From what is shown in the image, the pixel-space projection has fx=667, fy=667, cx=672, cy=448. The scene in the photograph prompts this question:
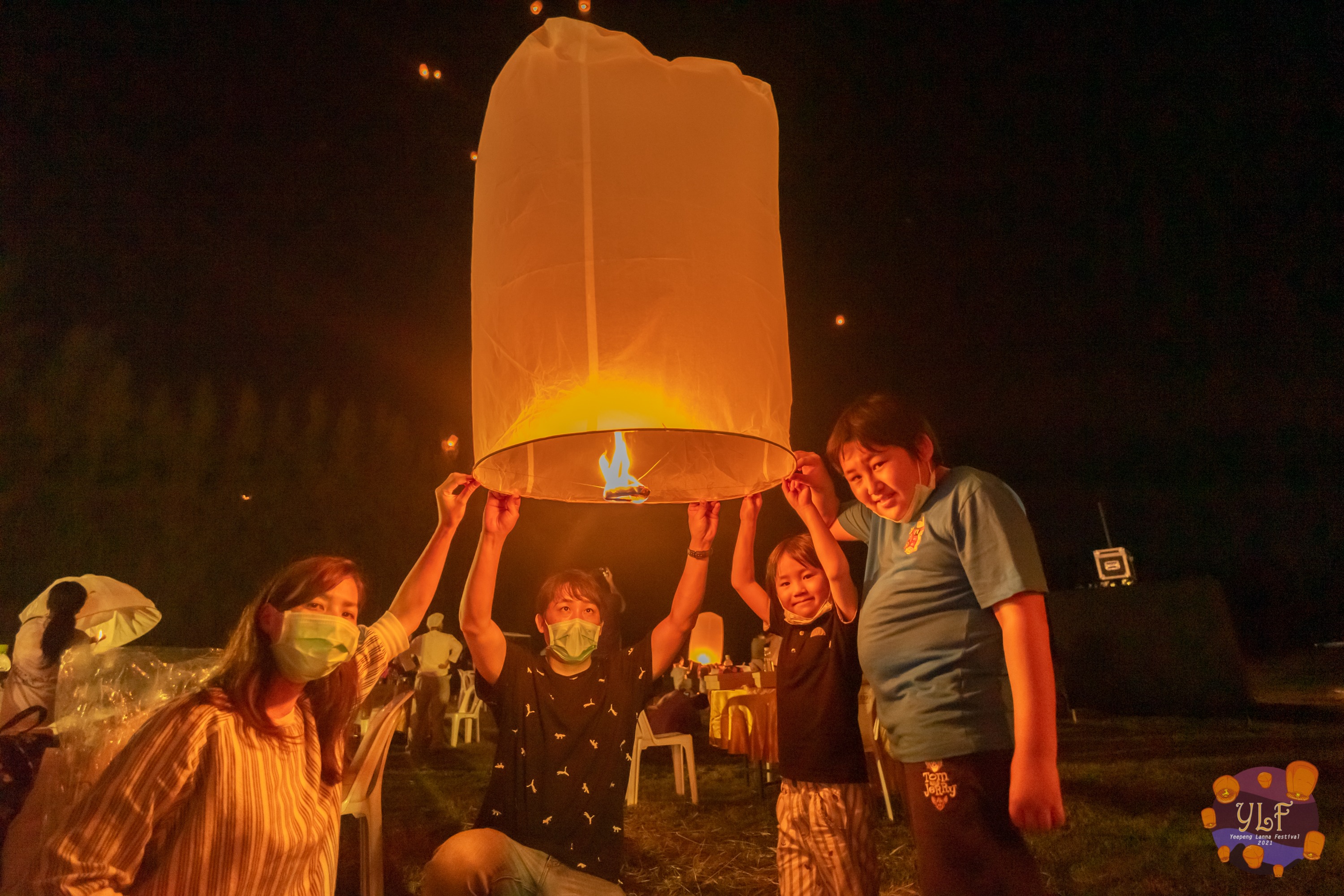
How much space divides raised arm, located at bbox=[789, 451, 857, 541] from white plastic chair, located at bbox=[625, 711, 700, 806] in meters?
3.61

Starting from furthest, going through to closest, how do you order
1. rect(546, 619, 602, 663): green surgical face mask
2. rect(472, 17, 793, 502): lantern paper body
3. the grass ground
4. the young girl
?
the grass ground < rect(546, 619, 602, 663): green surgical face mask < the young girl < rect(472, 17, 793, 502): lantern paper body

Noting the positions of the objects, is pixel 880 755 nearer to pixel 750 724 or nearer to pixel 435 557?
pixel 750 724

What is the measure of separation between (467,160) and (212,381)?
5765mm

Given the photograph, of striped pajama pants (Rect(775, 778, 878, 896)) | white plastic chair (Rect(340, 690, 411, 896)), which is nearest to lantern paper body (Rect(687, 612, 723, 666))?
white plastic chair (Rect(340, 690, 411, 896))

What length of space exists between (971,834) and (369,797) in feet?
7.88

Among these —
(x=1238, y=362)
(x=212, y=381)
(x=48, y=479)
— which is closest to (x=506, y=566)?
(x=212, y=381)

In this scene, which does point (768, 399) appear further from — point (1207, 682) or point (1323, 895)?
point (1207, 682)

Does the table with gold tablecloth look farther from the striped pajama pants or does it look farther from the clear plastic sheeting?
the clear plastic sheeting

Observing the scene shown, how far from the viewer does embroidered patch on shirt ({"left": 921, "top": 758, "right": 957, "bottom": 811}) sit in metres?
1.57

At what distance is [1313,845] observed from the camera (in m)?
3.61

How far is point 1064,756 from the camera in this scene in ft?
23.1

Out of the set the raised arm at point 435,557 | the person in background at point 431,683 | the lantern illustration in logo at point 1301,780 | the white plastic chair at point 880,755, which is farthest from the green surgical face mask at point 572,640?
the person in background at point 431,683

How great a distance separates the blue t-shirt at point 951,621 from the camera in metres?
1.59

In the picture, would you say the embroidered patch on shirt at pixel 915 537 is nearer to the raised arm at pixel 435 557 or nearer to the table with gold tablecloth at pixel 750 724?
the raised arm at pixel 435 557
